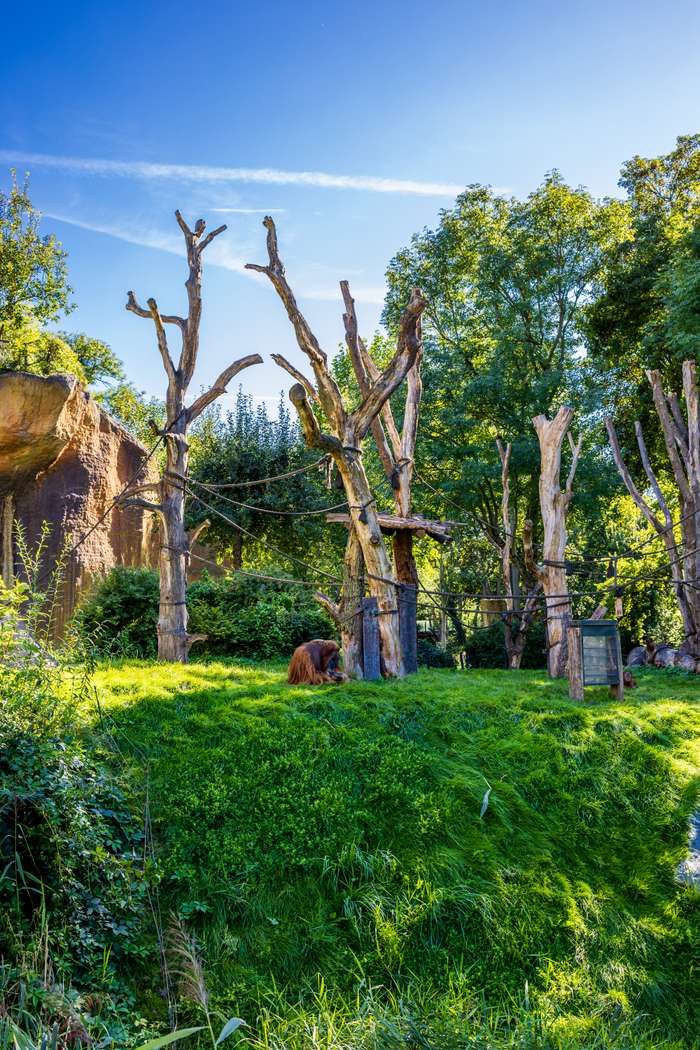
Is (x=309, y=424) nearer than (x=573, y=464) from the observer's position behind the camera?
Yes

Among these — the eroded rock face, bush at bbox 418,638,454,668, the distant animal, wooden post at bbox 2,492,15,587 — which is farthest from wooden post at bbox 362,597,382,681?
wooden post at bbox 2,492,15,587

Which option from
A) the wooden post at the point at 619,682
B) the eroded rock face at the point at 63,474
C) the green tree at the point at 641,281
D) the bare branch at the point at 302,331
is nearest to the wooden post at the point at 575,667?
the wooden post at the point at 619,682

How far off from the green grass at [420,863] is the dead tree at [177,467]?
6.74 ft

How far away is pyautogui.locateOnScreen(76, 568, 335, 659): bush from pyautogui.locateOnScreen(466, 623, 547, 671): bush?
16.7 feet

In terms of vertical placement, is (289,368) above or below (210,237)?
below

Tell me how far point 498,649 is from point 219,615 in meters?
7.71

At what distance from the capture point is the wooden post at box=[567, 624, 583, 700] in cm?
904

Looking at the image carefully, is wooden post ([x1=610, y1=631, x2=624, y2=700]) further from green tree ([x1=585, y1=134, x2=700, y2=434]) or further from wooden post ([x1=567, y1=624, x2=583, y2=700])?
green tree ([x1=585, y1=134, x2=700, y2=434])

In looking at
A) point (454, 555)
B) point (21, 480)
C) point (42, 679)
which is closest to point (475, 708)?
point (42, 679)

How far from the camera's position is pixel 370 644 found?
30.5 ft

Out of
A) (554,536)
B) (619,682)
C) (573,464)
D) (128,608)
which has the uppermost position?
(573,464)

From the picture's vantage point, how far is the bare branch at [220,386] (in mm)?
9961

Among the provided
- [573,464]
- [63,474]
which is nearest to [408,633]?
[573,464]

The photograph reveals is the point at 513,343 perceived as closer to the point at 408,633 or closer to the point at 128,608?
the point at 408,633
